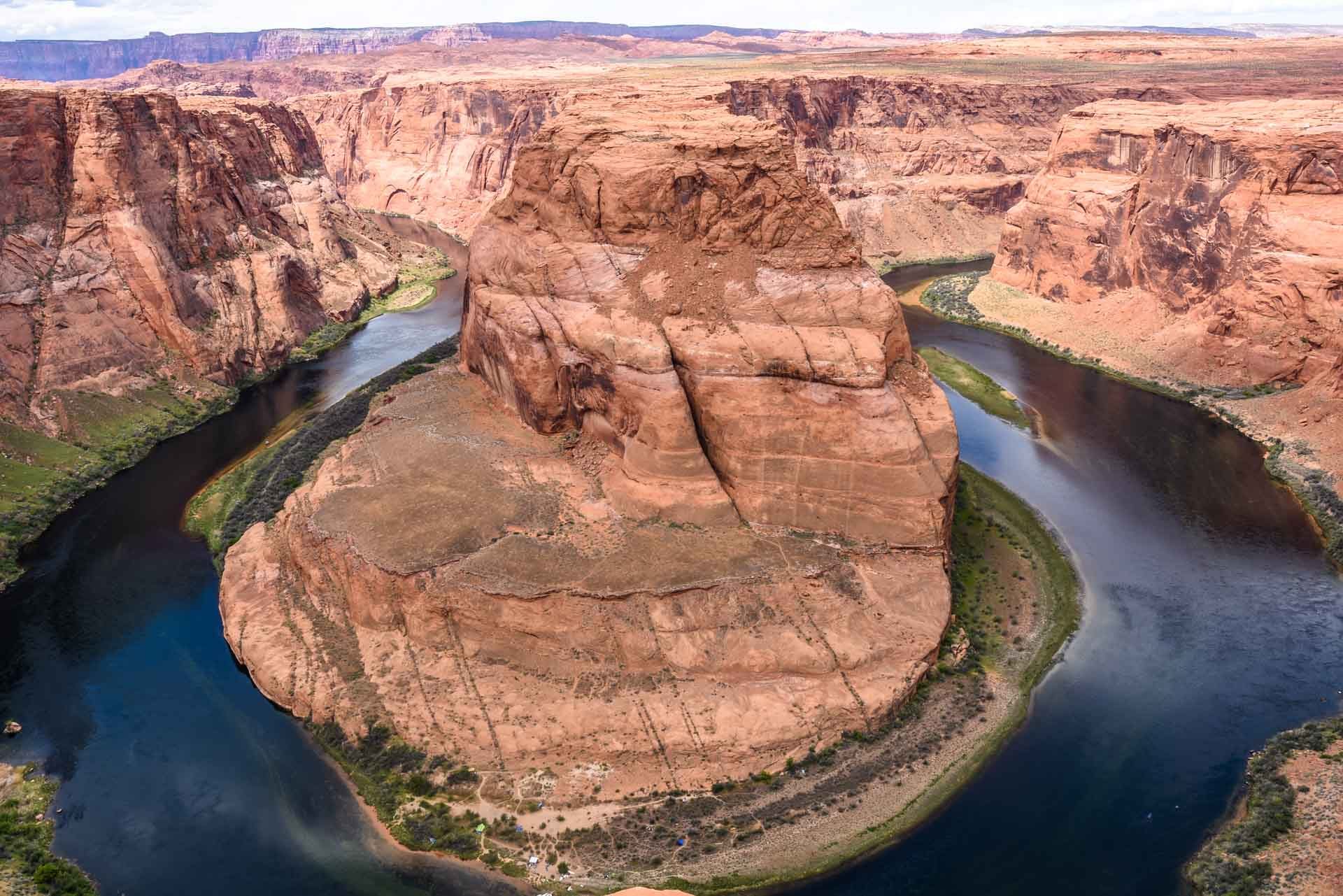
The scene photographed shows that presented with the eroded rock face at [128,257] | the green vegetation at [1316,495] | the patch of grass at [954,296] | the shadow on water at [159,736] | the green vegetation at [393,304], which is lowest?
the shadow on water at [159,736]

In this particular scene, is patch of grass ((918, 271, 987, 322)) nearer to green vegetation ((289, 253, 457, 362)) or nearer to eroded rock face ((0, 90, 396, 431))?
green vegetation ((289, 253, 457, 362))

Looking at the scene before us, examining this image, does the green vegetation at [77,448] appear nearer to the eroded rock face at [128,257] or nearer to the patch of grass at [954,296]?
the eroded rock face at [128,257]

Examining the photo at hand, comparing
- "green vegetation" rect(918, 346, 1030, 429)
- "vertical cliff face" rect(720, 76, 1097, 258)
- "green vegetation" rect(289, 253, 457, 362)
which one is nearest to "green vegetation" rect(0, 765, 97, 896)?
"green vegetation" rect(289, 253, 457, 362)

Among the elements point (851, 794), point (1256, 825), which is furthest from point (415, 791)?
point (1256, 825)

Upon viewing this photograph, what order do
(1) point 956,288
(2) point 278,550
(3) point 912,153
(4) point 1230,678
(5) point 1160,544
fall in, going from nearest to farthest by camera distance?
(4) point 1230,678
(2) point 278,550
(5) point 1160,544
(1) point 956,288
(3) point 912,153

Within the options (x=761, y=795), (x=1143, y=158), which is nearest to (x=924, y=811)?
(x=761, y=795)

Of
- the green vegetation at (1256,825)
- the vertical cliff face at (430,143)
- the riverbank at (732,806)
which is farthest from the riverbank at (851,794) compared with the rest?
the vertical cliff face at (430,143)

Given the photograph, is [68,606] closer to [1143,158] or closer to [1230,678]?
[1230,678]
